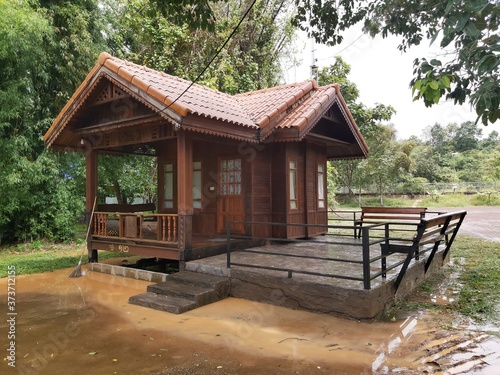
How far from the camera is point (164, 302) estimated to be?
5250 millimetres

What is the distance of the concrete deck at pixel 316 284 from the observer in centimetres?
467

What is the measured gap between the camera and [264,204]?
832 centimetres

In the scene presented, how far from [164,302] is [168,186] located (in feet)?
15.6

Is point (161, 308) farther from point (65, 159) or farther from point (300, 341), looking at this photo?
point (65, 159)

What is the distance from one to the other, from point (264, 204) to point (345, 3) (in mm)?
4448

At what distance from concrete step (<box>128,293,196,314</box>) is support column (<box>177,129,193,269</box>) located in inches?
39.8

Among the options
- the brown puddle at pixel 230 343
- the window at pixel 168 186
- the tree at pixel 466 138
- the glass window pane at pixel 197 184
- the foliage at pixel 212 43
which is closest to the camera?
the brown puddle at pixel 230 343

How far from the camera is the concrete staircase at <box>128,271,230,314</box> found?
5188mm

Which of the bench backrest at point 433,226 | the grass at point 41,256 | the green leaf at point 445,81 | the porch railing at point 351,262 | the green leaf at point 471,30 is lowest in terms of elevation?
the grass at point 41,256

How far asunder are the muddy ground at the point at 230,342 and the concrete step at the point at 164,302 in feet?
0.36

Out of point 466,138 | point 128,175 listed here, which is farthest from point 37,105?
point 466,138

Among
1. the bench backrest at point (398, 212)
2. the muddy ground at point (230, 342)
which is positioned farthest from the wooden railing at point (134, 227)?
the bench backrest at point (398, 212)

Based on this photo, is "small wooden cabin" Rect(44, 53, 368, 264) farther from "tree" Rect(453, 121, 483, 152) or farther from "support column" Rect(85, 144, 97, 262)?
"tree" Rect(453, 121, 483, 152)

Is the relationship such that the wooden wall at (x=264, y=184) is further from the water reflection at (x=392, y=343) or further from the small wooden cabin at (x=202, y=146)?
the water reflection at (x=392, y=343)
